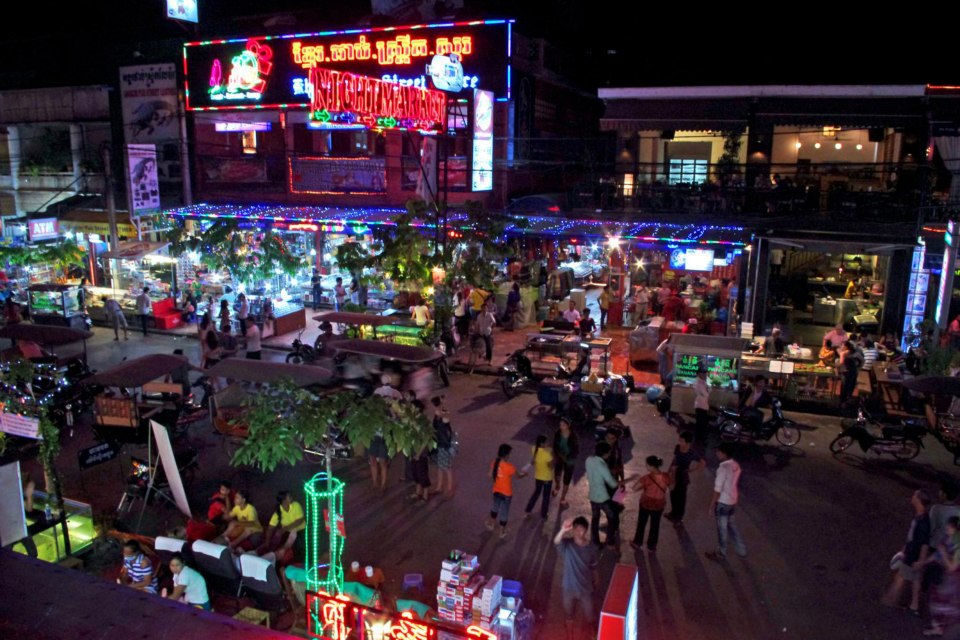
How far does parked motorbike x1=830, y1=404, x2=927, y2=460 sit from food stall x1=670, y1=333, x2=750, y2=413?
2194 mm

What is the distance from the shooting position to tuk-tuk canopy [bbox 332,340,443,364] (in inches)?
567

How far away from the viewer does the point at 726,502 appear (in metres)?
9.48

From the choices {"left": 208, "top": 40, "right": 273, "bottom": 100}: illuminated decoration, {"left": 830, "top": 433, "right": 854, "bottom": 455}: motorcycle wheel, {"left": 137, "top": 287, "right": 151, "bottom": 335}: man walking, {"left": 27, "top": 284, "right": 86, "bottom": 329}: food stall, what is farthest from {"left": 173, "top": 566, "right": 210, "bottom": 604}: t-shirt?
{"left": 208, "top": 40, "right": 273, "bottom": 100}: illuminated decoration

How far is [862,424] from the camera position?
528 inches

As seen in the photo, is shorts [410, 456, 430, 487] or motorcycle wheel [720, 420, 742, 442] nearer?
shorts [410, 456, 430, 487]

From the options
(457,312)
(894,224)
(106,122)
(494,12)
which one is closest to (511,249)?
(457,312)

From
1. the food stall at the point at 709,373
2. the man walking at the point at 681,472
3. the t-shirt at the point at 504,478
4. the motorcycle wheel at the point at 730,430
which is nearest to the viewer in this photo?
the t-shirt at the point at 504,478

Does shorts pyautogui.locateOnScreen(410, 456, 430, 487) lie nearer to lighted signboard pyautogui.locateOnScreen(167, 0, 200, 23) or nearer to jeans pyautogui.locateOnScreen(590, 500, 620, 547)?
jeans pyautogui.locateOnScreen(590, 500, 620, 547)

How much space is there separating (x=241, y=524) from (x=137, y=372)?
16.6 feet

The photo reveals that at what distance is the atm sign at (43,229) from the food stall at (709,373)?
2135 centimetres

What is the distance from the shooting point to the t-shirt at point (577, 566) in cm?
779

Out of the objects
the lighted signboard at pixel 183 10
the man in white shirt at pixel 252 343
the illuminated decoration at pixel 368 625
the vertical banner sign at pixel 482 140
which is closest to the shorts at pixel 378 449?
A: the illuminated decoration at pixel 368 625

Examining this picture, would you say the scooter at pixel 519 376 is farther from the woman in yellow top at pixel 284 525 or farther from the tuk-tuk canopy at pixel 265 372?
the woman in yellow top at pixel 284 525

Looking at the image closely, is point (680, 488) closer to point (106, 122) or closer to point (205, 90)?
point (205, 90)
